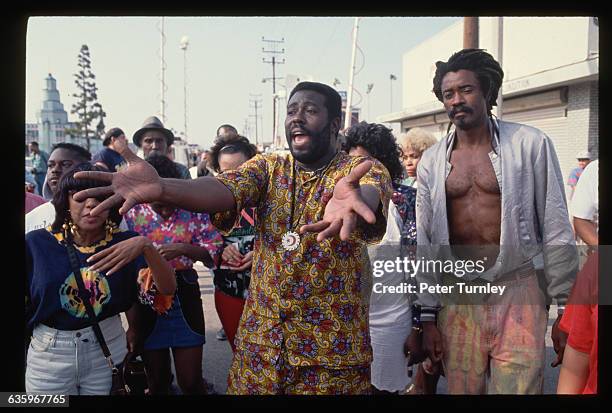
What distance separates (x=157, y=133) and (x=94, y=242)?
1.94 feet

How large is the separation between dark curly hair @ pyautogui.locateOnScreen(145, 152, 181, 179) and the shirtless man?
1.32 meters

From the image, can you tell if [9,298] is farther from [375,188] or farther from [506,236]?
[506,236]

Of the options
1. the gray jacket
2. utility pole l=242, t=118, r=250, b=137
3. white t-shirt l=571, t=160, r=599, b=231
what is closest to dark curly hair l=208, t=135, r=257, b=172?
utility pole l=242, t=118, r=250, b=137

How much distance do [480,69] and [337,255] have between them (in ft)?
3.23

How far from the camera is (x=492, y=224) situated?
2.15 m

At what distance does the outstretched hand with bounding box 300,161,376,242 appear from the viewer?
1.66 metres

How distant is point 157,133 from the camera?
2.52m

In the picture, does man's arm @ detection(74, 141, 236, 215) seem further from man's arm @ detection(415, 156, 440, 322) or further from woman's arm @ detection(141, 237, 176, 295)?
man's arm @ detection(415, 156, 440, 322)

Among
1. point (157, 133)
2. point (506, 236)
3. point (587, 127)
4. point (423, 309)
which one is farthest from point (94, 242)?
point (587, 127)

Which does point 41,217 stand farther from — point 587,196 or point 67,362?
point 587,196

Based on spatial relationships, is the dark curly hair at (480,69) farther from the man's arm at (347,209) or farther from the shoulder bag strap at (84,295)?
the shoulder bag strap at (84,295)

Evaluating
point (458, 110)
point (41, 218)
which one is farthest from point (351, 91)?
point (41, 218)

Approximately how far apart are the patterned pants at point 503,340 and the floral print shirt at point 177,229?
123 centimetres

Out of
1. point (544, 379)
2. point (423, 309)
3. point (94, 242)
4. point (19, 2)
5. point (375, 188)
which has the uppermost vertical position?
point (19, 2)
